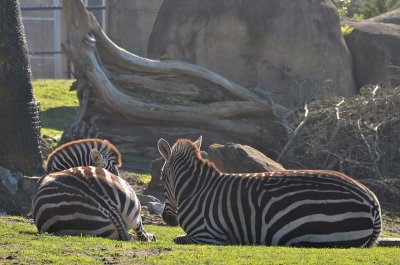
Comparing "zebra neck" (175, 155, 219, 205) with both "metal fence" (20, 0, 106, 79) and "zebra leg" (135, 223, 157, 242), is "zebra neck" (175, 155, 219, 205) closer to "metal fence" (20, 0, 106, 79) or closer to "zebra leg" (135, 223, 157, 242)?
"zebra leg" (135, 223, 157, 242)

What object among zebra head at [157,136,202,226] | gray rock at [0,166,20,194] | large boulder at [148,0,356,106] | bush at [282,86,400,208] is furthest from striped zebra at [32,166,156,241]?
large boulder at [148,0,356,106]

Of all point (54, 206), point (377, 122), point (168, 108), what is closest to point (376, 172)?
point (377, 122)

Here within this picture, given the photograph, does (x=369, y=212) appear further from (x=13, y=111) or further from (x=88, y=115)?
(x=88, y=115)

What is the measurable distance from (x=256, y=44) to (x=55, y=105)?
4.97 m

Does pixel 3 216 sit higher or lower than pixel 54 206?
lower

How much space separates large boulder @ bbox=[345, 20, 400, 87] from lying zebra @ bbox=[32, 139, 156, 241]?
9451mm

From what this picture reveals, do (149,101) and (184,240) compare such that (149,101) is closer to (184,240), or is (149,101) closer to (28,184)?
(28,184)

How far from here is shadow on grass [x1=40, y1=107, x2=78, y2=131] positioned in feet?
60.6

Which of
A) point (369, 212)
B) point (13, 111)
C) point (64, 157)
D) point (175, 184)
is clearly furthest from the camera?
point (13, 111)

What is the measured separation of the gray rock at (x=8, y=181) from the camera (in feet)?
40.1

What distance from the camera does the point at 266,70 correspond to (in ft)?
58.5

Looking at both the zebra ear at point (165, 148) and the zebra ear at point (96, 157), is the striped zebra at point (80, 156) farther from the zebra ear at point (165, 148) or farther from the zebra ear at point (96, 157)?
the zebra ear at point (165, 148)

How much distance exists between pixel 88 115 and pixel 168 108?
145 centimetres

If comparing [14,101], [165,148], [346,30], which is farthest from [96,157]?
[346,30]
